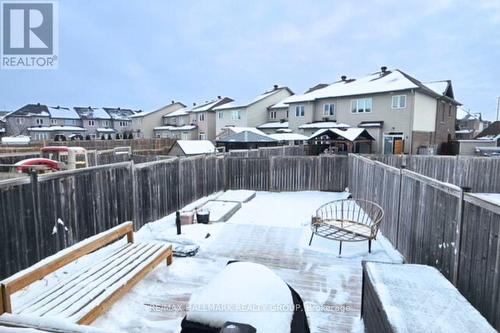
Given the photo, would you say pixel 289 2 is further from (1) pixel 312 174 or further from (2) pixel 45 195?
(2) pixel 45 195

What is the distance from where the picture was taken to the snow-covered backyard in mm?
3268

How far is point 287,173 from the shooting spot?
11523mm

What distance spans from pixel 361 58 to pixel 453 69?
694 inches

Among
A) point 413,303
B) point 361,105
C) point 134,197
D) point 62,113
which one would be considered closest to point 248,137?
point 361,105

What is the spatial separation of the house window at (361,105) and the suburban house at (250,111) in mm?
11777

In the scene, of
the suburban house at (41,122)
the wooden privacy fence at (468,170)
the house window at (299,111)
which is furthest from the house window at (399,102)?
the suburban house at (41,122)

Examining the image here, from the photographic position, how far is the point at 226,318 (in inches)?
71.9

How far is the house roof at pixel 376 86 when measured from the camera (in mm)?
21953

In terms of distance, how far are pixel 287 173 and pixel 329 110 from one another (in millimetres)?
16515

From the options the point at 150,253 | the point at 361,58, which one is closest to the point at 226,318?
the point at 150,253

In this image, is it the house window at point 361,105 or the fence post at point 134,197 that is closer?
the fence post at point 134,197

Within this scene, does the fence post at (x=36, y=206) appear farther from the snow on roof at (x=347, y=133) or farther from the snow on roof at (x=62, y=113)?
the snow on roof at (x=62, y=113)

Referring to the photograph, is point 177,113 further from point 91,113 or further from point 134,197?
point 134,197

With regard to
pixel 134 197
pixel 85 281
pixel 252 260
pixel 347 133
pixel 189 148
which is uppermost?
pixel 347 133
